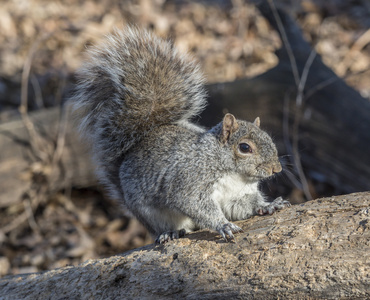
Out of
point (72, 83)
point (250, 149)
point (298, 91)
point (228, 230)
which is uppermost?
point (72, 83)

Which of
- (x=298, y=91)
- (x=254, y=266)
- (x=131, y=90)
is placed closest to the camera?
(x=254, y=266)

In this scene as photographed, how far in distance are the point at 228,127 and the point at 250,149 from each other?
18 cm

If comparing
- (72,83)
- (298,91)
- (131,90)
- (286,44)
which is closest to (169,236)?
(131,90)

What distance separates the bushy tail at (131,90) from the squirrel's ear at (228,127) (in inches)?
17.2

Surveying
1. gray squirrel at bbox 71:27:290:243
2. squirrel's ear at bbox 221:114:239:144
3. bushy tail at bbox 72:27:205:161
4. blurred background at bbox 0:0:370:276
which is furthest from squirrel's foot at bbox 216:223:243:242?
bushy tail at bbox 72:27:205:161

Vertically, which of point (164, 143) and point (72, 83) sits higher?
point (72, 83)

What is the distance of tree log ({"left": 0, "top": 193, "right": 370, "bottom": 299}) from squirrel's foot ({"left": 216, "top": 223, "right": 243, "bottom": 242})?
4 centimetres

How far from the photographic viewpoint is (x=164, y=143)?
8.52ft

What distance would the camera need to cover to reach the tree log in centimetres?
171

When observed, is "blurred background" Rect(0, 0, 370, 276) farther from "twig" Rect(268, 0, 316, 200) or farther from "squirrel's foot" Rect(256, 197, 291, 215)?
"squirrel's foot" Rect(256, 197, 291, 215)

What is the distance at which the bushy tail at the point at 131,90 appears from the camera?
2.71 meters

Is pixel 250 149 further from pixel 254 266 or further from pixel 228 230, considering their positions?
pixel 254 266

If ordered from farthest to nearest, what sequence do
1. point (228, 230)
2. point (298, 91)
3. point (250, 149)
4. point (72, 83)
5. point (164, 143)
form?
1. point (72, 83)
2. point (298, 91)
3. point (164, 143)
4. point (250, 149)
5. point (228, 230)

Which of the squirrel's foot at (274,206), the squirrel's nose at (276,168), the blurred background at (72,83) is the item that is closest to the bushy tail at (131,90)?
the blurred background at (72,83)
